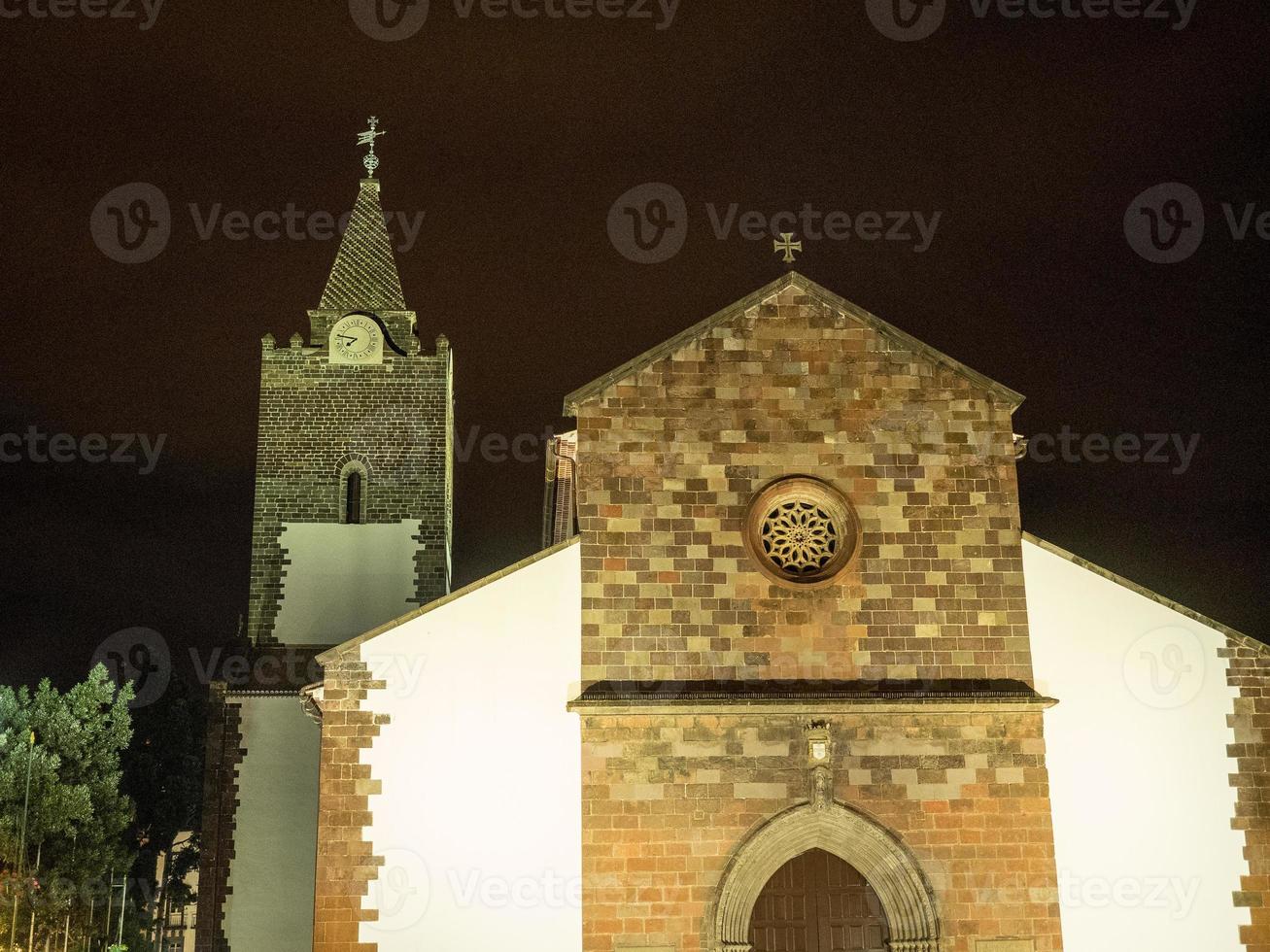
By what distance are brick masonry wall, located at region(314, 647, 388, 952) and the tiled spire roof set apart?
559 inches

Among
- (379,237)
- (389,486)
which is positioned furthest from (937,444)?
(379,237)

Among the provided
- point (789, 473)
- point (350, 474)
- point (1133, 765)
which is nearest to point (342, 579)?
point (350, 474)

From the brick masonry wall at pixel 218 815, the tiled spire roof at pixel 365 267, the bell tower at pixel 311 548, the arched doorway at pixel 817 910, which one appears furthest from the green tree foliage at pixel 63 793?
the arched doorway at pixel 817 910

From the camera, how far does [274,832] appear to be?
24.3m

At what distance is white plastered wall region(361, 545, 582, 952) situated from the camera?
14.9 m

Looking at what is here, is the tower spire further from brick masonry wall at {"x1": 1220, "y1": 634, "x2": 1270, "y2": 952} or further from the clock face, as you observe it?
brick masonry wall at {"x1": 1220, "y1": 634, "x2": 1270, "y2": 952}

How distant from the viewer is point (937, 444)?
1688 centimetres

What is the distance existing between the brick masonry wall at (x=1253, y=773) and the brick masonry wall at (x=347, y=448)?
14.8 meters

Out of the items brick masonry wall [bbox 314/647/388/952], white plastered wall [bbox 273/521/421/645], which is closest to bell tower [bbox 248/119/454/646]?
white plastered wall [bbox 273/521/421/645]

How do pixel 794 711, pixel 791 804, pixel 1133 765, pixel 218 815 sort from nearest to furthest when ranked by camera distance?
pixel 791 804 < pixel 794 711 < pixel 1133 765 < pixel 218 815

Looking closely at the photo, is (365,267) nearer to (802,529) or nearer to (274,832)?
(274,832)

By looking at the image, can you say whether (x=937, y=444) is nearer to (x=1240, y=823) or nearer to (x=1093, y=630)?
(x=1093, y=630)

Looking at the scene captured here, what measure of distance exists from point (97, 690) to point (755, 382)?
22.3 m

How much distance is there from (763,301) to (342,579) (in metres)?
12.3
